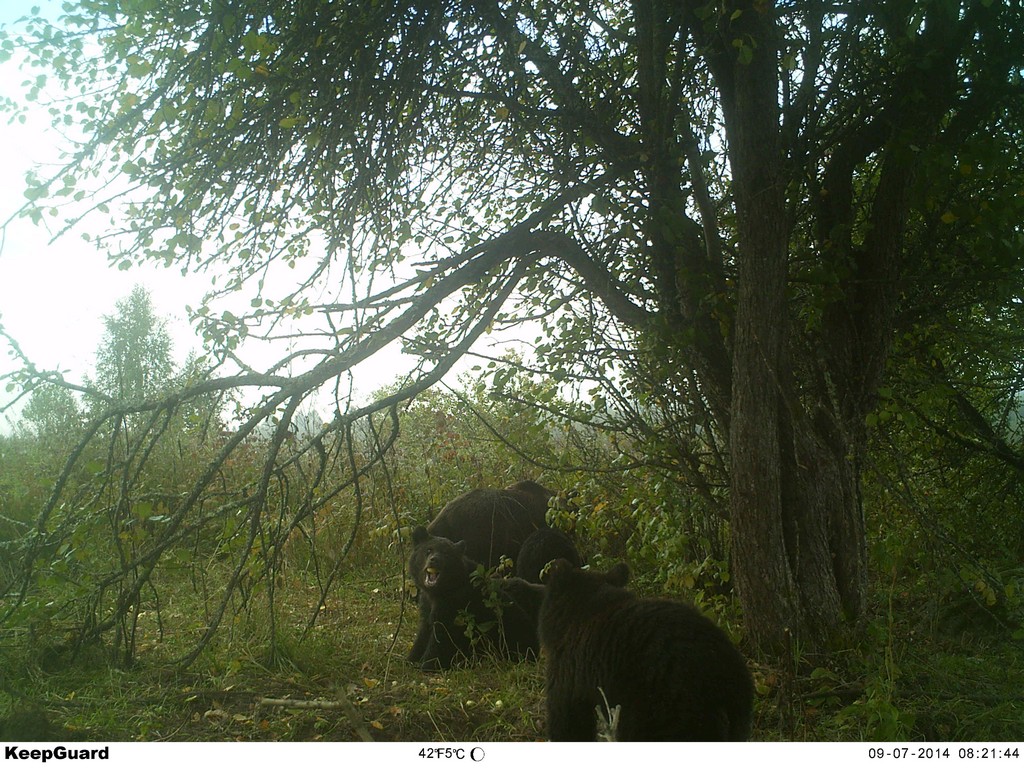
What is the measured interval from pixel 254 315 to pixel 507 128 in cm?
226

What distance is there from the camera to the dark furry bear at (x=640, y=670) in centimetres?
306

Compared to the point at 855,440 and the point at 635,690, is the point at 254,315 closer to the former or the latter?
the point at 635,690

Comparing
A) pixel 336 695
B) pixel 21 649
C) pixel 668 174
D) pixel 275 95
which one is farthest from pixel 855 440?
pixel 21 649

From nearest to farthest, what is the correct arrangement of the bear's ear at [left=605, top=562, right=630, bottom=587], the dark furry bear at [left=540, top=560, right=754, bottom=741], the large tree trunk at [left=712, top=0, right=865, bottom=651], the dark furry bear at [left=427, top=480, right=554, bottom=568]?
1. the dark furry bear at [left=540, top=560, right=754, bottom=741]
2. the large tree trunk at [left=712, top=0, right=865, bottom=651]
3. the bear's ear at [left=605, top=562, right=630, bottom=587]
4. the dark furry bear at [left=427, top=480, right=554, bottom=568]

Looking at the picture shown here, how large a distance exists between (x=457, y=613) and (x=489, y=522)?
89cm

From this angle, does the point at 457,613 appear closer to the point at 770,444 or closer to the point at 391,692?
the point at 391,692

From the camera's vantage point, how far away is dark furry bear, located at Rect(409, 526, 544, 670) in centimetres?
498

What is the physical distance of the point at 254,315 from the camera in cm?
351

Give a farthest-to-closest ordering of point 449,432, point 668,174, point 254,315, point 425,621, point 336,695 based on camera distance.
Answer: point 449,432, point 425,621, point 668,174, point 336,695, point 254,315

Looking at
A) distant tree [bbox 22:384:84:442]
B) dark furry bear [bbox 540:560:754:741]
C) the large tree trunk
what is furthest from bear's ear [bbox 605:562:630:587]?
distant tree [bbox 22:384:84:442]

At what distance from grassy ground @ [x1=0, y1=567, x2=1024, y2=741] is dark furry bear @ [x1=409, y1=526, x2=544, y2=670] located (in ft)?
0.69

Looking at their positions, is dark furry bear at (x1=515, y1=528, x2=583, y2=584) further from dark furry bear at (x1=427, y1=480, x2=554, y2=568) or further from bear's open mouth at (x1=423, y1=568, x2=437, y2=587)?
bear's open mouth at (x1=423, y1=568, x2=437, y2=587)

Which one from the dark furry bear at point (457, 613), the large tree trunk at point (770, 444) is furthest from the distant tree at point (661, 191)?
→ the dark furry bear at point (457, 613)

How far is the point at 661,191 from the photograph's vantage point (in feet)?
14.2
